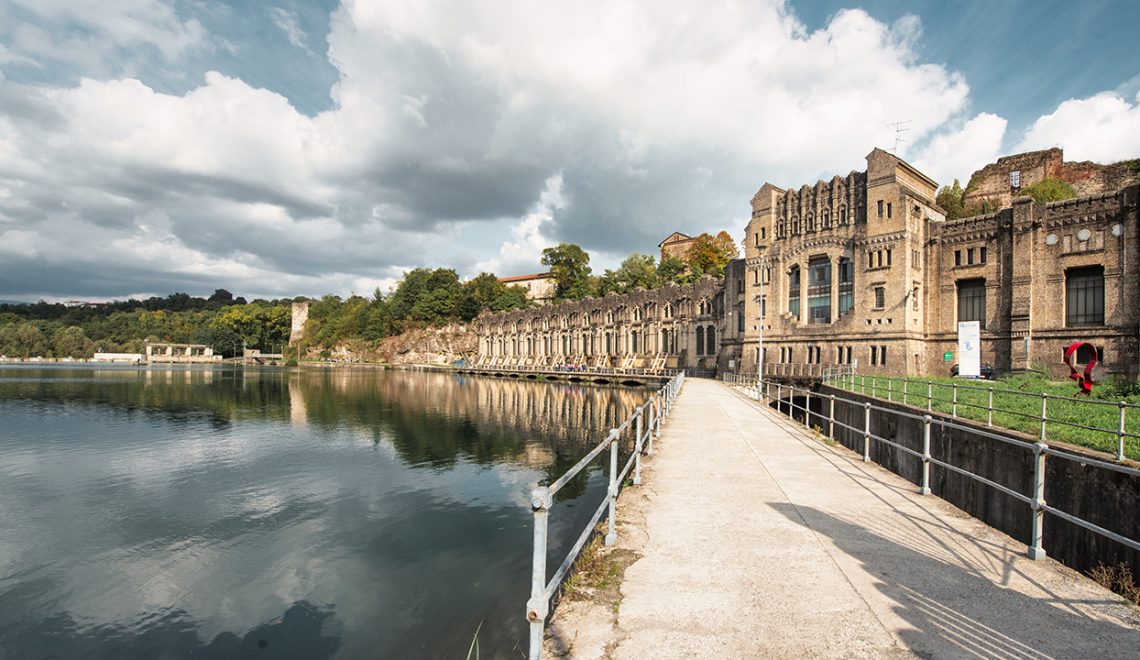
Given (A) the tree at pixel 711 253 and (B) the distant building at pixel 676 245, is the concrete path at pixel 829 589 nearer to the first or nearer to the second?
(A) the tree at pixel 711 253

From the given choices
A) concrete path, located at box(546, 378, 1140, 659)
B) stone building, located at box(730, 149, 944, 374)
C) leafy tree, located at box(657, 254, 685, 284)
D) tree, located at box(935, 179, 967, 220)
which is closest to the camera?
concrete path, located at box(546, 378, 1140, 659)

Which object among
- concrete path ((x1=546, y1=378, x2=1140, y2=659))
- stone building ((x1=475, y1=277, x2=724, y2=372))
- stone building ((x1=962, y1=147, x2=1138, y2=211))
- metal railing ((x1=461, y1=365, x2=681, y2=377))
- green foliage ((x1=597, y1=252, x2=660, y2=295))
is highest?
stone building ((x1=962, y1=147, x2=1138, y2=211))

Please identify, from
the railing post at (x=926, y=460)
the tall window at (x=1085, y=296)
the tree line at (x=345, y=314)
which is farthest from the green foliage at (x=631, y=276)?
the railing post at (x=926, y=460)

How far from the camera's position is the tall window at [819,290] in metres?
45.5

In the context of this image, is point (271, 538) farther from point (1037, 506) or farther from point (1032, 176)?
point (1032, 176)

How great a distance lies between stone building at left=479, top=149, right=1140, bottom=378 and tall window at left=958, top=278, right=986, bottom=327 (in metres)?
0.08

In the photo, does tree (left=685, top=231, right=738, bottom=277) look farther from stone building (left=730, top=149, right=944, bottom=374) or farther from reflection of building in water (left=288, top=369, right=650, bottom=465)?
reflection of building in water (left=288, top=369, right=650, bottom=465)

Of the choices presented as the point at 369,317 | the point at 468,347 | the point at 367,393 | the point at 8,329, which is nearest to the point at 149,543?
the point at 367,393

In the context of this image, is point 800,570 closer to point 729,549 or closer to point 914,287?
point 729,549

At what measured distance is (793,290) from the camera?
48.1 m

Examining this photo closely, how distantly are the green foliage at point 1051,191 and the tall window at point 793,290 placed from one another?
67.6ft

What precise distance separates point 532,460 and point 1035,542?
15553 millimetres

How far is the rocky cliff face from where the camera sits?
109250mm

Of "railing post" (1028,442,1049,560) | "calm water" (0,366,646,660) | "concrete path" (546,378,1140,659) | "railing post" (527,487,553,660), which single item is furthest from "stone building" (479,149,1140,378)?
"railing post" (527,487,553,660)
